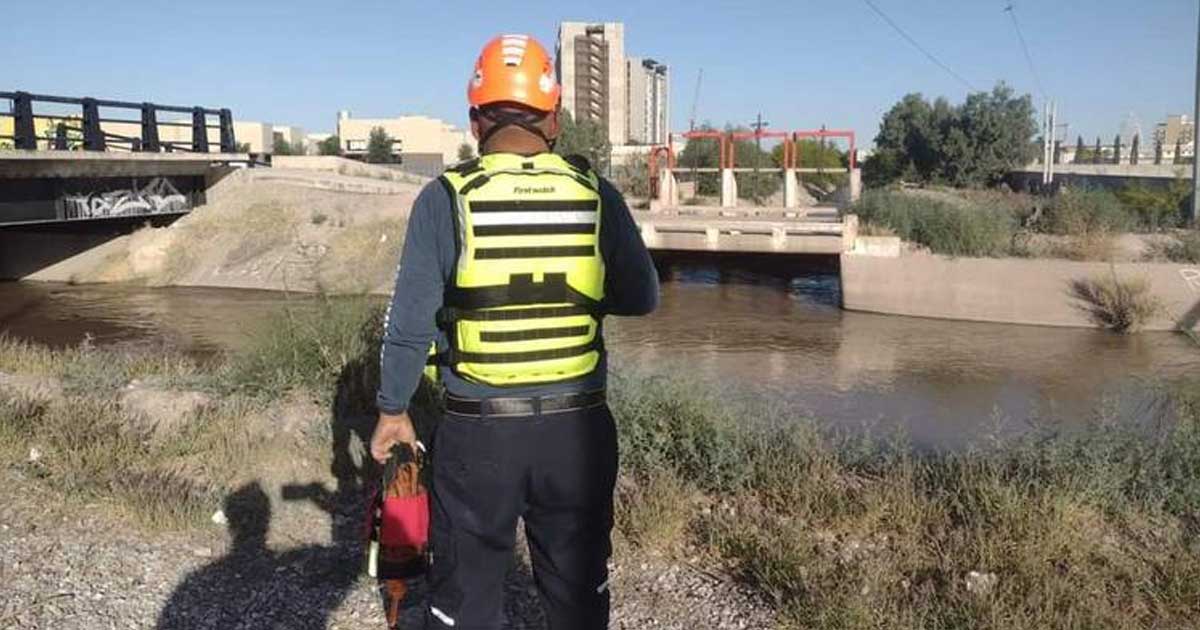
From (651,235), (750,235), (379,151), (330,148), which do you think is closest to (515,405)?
(750,235)

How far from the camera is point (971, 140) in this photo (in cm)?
4484

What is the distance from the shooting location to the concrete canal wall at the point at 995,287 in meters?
20.8

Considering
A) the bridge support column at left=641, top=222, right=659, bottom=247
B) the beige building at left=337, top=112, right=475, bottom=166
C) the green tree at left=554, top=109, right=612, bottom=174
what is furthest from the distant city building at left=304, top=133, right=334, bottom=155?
the bridge support column at left=641, top=222, right=659, bottom=247

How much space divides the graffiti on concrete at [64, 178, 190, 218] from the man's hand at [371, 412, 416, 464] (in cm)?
2123

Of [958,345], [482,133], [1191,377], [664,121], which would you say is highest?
[664,121]

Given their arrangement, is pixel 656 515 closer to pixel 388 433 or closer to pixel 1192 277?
pixel 388 433

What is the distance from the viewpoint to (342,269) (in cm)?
2612

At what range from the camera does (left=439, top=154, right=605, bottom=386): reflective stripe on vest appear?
2.86m

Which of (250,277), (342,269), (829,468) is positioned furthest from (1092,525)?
(250,277)

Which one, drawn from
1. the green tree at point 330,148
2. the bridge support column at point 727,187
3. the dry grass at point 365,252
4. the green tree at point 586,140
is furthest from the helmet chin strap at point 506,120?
the green tree at point 330,148

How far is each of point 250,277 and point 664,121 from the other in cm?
9538

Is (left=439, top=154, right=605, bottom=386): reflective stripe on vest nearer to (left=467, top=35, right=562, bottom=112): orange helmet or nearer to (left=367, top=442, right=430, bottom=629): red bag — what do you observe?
(left=467, top=35, right=562, bottom=112): orange helmet

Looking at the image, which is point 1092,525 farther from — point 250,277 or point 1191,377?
point 250,277

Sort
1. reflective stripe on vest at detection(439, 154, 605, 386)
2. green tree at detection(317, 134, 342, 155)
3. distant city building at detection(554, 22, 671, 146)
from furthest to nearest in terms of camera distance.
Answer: distant city building at detection(554, 22, 671, 146), green tree at detection(317, 134, 342, 155), reflective stripe on vest at detection(439, 154, 605, 386)
